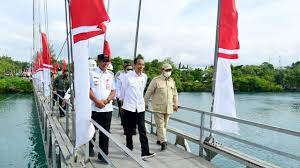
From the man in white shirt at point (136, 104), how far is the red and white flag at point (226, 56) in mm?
1477

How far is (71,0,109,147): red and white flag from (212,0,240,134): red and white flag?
2.87m

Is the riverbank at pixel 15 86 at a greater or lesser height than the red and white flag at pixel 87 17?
lesser

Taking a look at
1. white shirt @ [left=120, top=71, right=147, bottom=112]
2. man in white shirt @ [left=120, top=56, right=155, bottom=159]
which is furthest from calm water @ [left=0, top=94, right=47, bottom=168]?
white shirt @ [left=120, top=71, right=147, bottom=112]

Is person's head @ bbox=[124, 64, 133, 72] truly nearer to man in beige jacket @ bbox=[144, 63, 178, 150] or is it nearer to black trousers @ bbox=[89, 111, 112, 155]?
man in beige jacket @ bbox=[144, 63, 178, 150]

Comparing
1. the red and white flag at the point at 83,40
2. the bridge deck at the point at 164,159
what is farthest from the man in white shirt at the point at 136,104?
the red and white flag at the point at 83,40

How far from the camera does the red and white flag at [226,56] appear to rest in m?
6.28

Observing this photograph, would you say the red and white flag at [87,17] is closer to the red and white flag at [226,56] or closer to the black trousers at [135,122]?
the black trousers at [135,122]

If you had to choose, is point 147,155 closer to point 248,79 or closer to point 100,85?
point 100,85

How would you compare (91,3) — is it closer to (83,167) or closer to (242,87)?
(83,167)

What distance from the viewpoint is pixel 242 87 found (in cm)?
9588

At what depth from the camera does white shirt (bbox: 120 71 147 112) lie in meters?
5.77

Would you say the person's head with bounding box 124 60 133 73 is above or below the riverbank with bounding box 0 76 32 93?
above

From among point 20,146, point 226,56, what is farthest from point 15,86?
point 226,56

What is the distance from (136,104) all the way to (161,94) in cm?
81
